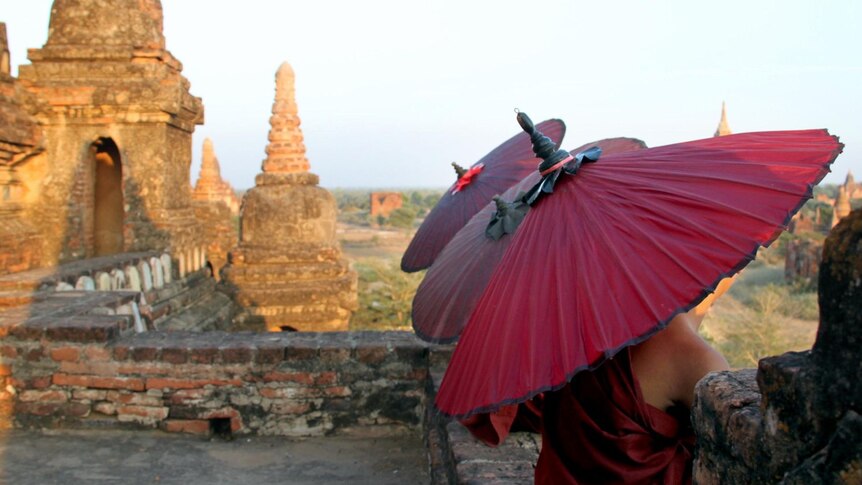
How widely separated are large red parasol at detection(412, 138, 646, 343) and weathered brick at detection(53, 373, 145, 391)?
1853mm

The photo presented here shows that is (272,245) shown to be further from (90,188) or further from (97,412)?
(97,412)

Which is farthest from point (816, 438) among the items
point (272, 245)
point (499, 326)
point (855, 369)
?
point (272, 245)

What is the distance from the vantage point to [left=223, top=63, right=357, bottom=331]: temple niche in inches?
320

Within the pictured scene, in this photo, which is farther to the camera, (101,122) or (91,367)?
(101,122)

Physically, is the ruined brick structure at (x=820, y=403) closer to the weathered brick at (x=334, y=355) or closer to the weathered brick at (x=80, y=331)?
the weathered brick at (x=334, y=355)

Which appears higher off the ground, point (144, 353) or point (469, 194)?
point (469, 194)

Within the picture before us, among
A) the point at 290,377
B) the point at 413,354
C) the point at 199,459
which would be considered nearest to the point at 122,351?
the point at 199,459

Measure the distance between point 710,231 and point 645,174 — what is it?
264 millimetres

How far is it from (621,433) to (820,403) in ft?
2.74

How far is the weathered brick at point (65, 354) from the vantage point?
3.53 meters

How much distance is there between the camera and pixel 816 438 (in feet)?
3.04

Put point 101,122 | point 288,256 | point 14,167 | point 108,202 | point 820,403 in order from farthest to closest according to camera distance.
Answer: point 288,256 → point 108,202 → point 101,122 → point 14,167 → point 820,403

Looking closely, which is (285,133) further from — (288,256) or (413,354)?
(413,354)

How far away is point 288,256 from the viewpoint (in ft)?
27.4
